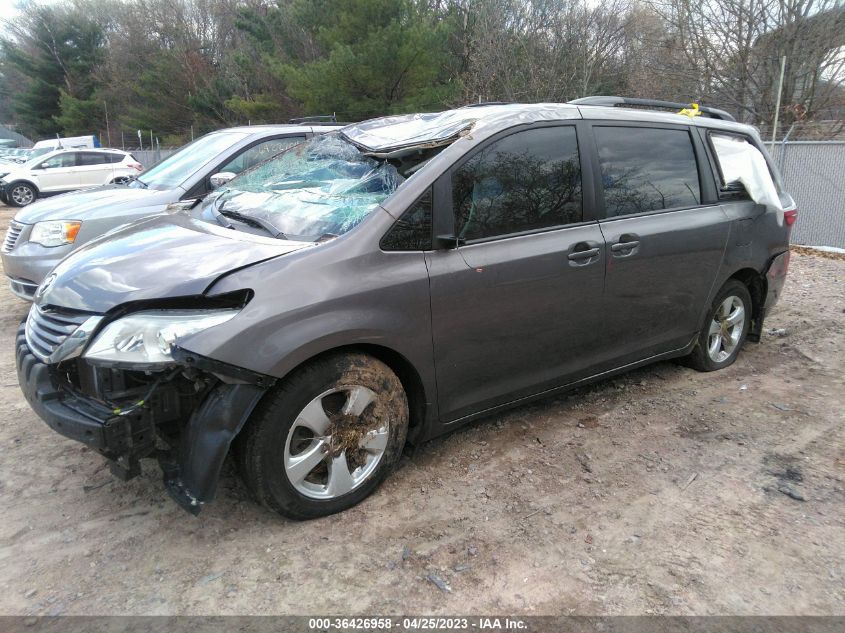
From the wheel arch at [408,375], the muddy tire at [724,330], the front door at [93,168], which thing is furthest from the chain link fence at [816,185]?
the front door at [93,168]

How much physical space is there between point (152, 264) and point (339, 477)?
1.26 metres

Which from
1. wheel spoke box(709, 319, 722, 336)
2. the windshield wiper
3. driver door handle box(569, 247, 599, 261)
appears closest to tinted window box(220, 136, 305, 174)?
the windshield wiper

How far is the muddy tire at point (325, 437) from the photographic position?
2580 mm

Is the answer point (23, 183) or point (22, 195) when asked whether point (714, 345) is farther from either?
point (22, 195)

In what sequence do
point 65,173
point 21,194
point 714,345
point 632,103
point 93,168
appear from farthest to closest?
point 21,194, point 65,173, point 93,168, point 714,345, point 632,103

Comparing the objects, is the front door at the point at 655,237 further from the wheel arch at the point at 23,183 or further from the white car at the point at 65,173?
the wheel arch at the point at 23,183

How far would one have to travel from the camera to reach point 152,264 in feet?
9.09

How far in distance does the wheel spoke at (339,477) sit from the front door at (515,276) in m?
0.56

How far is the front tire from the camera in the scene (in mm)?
16936

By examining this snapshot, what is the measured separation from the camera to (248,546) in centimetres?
268

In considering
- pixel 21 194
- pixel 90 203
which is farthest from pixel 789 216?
pixel 21 194

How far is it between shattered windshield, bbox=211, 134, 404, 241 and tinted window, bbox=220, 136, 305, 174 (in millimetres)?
2016

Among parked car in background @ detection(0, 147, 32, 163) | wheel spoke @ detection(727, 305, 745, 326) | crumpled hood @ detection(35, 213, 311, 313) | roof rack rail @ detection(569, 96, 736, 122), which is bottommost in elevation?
wheel spoke @ detection(727, 305, 745, 326)

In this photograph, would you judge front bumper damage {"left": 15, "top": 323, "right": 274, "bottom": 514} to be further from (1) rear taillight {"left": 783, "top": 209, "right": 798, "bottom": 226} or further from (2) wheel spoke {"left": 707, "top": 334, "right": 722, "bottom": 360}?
(1) rear taillight {"left": 783, "top": 209, "right": 798, "bottom": 226}
